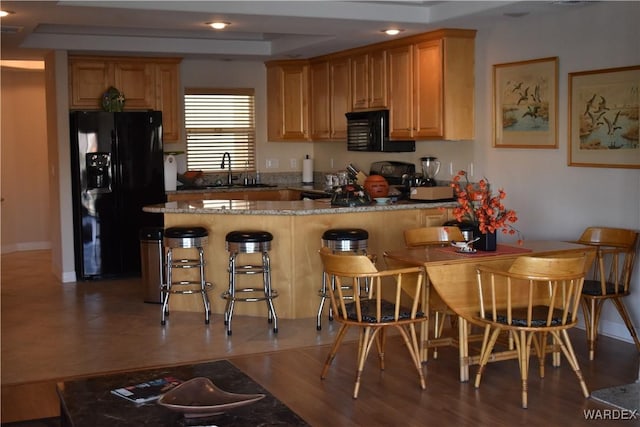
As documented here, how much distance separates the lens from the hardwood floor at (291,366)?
14.5ft

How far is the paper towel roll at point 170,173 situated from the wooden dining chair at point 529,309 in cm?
459

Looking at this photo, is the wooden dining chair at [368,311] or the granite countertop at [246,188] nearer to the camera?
the wooden dining chair at [368,311]

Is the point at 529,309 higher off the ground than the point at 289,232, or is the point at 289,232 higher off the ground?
the point at 289,232

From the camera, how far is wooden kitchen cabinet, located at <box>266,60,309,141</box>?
30.0ft

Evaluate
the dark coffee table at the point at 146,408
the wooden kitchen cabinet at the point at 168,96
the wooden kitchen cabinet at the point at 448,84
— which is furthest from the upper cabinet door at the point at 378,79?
the dark coffee table at the point at 146,408

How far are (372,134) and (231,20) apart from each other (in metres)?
2.10

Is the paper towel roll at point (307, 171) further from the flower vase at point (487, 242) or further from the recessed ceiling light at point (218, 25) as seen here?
the flower vase at point (487, 242)

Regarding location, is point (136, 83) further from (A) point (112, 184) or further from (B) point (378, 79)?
(B) point (378, 79)

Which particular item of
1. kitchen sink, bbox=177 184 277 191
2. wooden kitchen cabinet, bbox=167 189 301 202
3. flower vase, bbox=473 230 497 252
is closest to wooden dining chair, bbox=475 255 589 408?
flower vase, bbox=473 230 497 252

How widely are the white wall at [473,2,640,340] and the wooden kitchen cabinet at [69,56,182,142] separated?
3.41m

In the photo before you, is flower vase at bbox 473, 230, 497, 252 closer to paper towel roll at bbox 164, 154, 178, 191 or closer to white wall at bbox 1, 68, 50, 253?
paper towel roll at bbox 164, 154, 178, 191

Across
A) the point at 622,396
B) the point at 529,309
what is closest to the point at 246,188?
the point at 529,309

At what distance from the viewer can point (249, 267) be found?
6.43 metres

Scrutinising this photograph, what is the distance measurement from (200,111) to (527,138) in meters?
4.10
